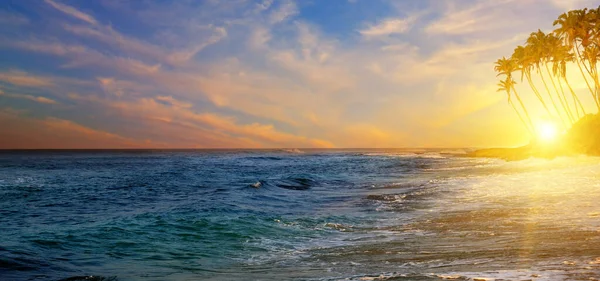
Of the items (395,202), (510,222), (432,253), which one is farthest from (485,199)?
(432,253)

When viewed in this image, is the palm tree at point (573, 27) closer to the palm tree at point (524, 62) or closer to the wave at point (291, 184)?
the palm tree at point (524, 62)

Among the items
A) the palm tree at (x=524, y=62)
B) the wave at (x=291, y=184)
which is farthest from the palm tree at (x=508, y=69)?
the wave at (x=291, y=184)

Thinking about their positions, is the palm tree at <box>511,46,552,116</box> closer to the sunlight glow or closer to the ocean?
the sunlight glow

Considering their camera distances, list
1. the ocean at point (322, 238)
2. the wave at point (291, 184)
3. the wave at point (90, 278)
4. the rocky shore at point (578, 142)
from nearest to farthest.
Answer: the ocean at point (322, 238)
the wave at point (90, 278)
the wave at point (291, 184)
the rocky shore at point (578, 142)

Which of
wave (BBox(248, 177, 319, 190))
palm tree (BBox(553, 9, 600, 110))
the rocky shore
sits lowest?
wave (BBox(248, 177, 319, 190))

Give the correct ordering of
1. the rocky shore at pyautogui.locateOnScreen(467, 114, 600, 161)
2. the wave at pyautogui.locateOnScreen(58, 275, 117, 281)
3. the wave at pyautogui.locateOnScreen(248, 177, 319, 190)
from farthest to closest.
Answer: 1. the rocky shore at pyautogui.locateOnScreen(467, 114, 600, 161)
2. the wave at pyautogui.locateOnScreen(248, 177, 319, 190)
3. the wave at pyautogui.locateOnScreen(58, 275, 117, 281)

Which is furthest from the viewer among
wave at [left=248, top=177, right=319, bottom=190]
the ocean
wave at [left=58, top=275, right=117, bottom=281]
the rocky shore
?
the rocky shore

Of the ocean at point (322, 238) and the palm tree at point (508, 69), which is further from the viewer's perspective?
the palm tree at point (508, 69)

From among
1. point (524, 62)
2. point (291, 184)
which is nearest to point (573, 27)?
point (524, 62)

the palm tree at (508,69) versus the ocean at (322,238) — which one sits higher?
the palm tree at (508,69)

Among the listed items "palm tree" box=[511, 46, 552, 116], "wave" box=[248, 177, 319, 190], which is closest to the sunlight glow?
"palm tree" box=[511, 46, 552, 116]

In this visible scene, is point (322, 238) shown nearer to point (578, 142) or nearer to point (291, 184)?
point (291, 184)

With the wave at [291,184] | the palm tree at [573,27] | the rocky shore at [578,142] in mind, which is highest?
the palm tree at [573,27]

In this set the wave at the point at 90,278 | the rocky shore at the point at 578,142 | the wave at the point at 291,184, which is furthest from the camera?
the rocky shore at the point at 578,142
